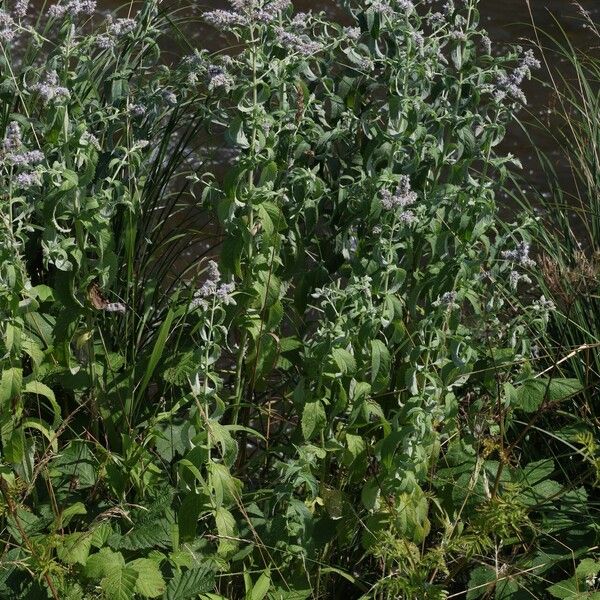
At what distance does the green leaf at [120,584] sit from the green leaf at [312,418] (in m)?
0.57

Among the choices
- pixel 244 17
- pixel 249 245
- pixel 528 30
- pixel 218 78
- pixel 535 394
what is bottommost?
pixel 528 30

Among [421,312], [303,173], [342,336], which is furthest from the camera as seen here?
[421,312]

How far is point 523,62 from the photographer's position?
11.5 feet

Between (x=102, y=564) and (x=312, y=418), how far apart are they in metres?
0.66

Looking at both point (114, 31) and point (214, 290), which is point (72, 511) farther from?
point (114, 31)

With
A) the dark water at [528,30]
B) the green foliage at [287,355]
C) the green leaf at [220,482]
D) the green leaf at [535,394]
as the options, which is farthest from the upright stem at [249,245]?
the dark water at [528,30]

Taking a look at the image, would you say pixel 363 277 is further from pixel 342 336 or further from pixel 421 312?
pixel 421 312

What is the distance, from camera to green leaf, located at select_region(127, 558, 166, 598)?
3.06 metres

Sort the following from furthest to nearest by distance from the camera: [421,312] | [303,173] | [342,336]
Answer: [421,312] → [303,173] → [342,336]

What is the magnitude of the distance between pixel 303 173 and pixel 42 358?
0.89 metres

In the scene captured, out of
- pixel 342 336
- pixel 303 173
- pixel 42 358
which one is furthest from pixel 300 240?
pixel 42 358

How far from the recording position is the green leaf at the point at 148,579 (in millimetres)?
3061

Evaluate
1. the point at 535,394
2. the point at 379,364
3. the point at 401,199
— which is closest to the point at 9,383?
the point at 379,364

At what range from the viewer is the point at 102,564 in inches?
122
